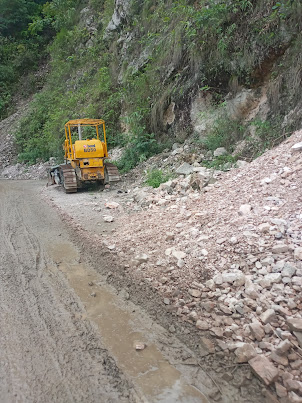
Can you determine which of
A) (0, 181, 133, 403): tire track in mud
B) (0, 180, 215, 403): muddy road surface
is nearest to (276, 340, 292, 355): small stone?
(0, 180, 215, 403): muddy road surface

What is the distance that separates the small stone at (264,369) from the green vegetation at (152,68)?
5.82 meters

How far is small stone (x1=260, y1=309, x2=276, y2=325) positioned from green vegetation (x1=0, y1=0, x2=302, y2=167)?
533 centimetres

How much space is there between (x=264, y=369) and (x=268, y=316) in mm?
526

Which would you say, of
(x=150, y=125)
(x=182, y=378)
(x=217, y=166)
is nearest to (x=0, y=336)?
(x=182, y=378)

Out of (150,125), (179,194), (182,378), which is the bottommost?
(182,378)

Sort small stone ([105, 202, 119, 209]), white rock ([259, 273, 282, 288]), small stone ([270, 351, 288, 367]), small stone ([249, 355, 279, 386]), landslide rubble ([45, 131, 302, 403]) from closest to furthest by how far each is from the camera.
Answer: small stone ([249, 355, 279, 386]), small stone ([270, 351, 288, 367]), landslide rubble ([45, 131, 302, 403]), white rock ([259, 273, 282, 288]), small stone ([105, 202, 119, 209])

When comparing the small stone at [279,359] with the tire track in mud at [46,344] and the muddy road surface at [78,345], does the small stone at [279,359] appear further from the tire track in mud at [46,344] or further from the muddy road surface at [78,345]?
the tire track in mud at [46,344]

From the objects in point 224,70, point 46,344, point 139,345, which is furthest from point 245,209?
point 224,70

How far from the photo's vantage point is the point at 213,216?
4879 mm

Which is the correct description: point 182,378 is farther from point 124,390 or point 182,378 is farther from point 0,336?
point 0,336

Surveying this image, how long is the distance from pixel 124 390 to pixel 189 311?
1.13 metres

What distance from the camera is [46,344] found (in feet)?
9.68

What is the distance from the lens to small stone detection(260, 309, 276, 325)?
287 centimetres

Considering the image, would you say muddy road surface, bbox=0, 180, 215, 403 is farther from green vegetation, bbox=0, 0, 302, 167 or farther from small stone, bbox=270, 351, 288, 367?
green vegetation, bbox=0, 0, 302, 167
